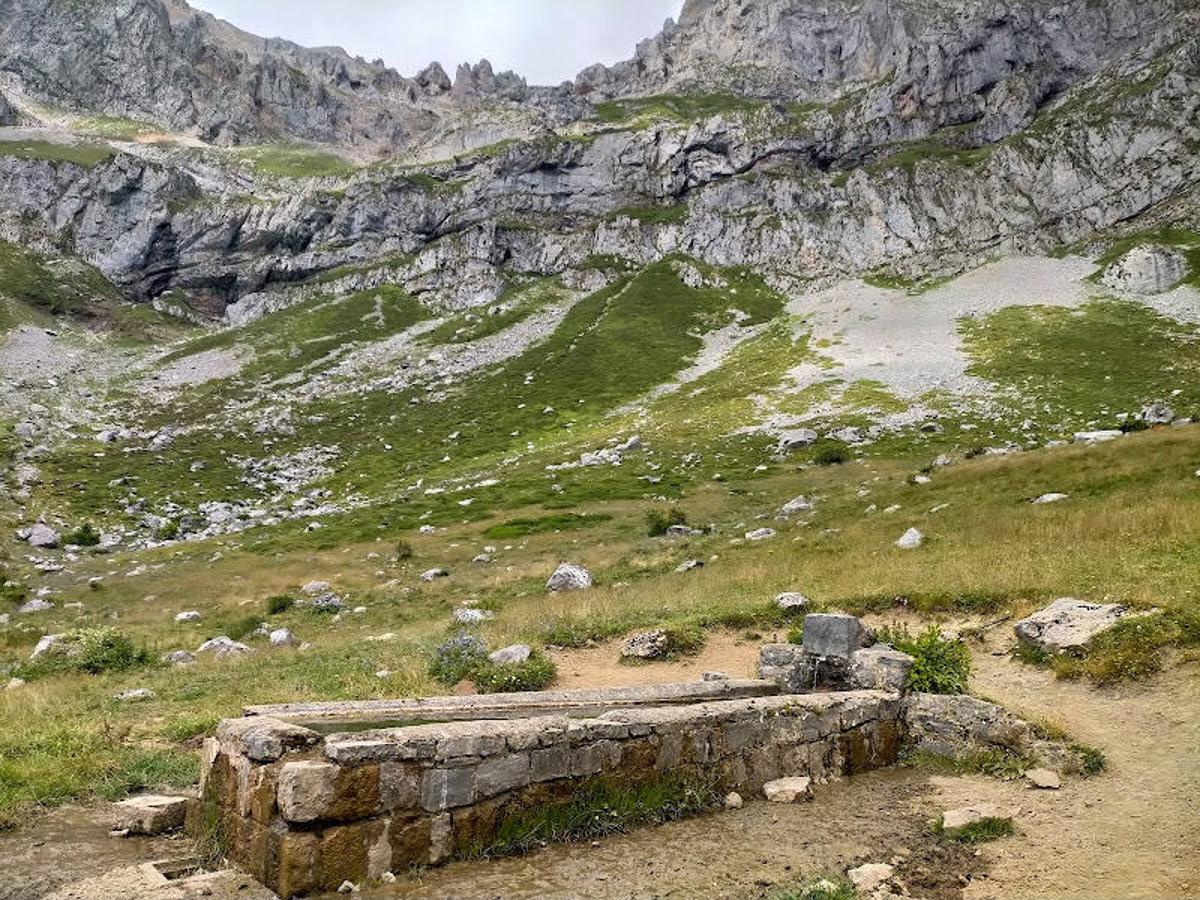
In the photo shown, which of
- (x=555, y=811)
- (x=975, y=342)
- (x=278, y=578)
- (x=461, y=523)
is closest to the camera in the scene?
(x=555, y=811)

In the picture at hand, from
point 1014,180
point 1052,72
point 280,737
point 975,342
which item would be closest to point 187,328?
point 975,342

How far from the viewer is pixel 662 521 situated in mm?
39344

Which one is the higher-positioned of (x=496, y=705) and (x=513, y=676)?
(x=496, y=705)

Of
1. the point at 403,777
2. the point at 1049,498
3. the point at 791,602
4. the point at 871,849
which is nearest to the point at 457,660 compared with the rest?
the point at 403,777

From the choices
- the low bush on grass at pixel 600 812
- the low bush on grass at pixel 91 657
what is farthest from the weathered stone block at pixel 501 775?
the low bush on grass at pixel 91 657

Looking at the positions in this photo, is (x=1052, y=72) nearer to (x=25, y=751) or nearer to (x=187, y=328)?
(x=187, y=328)

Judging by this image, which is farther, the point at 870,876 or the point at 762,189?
the point at 762,189

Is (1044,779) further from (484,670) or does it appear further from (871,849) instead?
(484,670)

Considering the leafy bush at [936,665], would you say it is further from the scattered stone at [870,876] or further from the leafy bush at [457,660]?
the leafy bush at [457,660]

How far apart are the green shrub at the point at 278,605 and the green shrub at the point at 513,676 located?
16.0m

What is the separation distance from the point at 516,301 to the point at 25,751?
12198cm

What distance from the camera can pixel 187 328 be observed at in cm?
13825

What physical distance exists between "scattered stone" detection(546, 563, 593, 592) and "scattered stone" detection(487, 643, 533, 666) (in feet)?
31.7

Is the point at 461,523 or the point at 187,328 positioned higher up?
the point at 187,328
